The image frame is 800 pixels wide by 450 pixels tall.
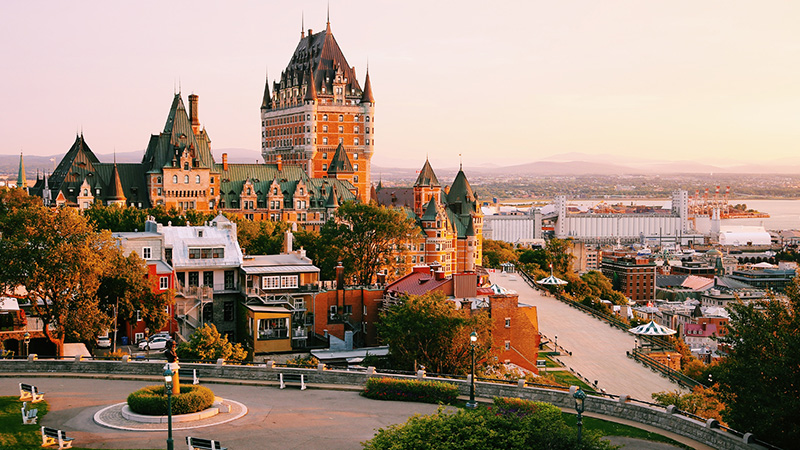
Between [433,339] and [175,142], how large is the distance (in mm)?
84201

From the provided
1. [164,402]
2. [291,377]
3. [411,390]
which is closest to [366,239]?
[291,377]

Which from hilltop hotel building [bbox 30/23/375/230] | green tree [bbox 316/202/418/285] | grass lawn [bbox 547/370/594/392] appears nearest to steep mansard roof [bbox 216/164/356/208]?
hilltop hotel building [bbox 30/23/375/230]

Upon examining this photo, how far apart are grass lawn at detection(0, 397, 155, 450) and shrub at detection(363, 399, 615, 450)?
1048cm

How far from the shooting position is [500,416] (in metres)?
27.8

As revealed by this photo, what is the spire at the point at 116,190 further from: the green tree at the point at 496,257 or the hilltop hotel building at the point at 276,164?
the green tree at the point at 496,257

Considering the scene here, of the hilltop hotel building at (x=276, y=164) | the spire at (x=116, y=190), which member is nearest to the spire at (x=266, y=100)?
the hilltop hotel building at (x=276, y=164)

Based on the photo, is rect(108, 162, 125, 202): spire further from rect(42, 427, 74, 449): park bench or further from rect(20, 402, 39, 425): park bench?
rect(42, 427, 74, 449): park bench

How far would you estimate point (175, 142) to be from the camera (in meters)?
→ 124

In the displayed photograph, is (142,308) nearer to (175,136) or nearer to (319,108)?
(175,136)

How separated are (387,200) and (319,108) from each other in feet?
65.7

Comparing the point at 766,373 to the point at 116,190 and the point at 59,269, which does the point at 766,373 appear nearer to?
the point at 59,269

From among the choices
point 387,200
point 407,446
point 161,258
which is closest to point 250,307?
point 161,258

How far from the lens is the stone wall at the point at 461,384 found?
1185 inches

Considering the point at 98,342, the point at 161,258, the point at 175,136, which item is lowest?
the point at 98,342
